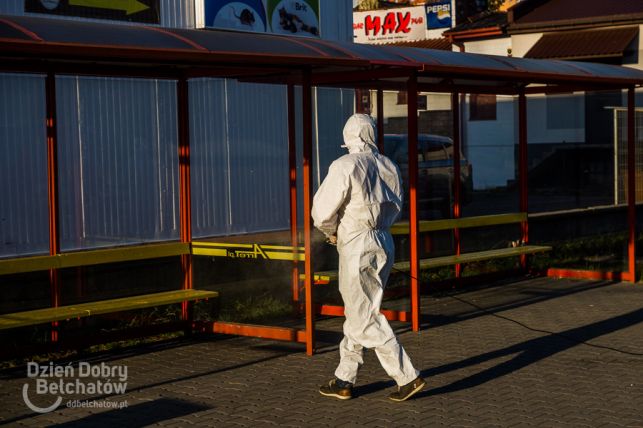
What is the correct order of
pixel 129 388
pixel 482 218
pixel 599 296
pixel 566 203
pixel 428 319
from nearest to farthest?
pixel 129 388
pixel 428 319
pixel 599 296
pixel 482 218
pixel 566 203

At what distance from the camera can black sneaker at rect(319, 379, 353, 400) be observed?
24.8 feet

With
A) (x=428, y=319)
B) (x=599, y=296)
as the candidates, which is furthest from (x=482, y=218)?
(x=428, y=319)

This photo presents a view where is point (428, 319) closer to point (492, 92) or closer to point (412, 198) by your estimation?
point (412, 198)

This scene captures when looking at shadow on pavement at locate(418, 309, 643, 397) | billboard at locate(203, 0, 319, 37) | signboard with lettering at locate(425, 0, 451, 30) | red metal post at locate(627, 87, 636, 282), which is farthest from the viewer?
signboard with lettering at locate(425, 0, 451, 30)

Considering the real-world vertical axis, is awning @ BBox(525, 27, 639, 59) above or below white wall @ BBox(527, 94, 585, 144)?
above

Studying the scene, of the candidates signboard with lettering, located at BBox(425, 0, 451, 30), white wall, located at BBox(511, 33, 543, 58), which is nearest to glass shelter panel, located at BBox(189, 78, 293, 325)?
white wall, located at BBox(511, 33, 543, 58)

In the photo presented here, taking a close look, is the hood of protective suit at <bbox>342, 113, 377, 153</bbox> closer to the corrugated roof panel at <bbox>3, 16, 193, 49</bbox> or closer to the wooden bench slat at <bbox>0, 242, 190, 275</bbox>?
the corrugated roof panel at <bbox>3, 16, 193, 49</bbox>

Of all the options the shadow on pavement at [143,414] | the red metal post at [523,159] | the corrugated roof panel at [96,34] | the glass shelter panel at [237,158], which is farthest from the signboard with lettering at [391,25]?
the shadow on pavement at [143,414]

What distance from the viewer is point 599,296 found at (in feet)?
41.0

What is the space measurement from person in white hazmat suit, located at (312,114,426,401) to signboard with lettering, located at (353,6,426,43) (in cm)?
Answer: 3351

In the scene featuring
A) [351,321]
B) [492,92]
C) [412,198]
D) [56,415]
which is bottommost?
[56,415]

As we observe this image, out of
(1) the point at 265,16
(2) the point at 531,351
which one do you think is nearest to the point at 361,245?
(2) the point at 531,351

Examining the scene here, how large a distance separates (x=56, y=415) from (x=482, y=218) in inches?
283

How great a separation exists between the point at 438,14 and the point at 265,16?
25.4m
